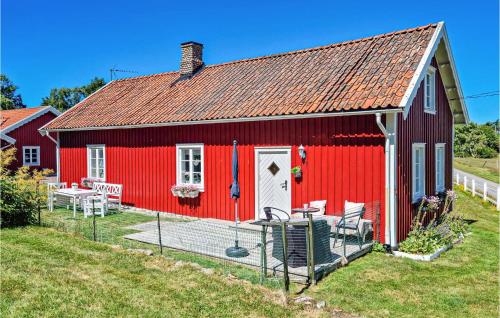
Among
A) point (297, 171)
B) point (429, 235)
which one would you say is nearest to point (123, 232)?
point (297, 171)

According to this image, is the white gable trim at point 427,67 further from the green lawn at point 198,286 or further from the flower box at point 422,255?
the green lawn at point 198,286

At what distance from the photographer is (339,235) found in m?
10.1

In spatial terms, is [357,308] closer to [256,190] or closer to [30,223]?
[256,190]

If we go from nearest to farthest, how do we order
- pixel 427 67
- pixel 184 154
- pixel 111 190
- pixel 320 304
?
pixel 320 304 → pixel 427 67 → pixel 184 154 → pixel 111 190

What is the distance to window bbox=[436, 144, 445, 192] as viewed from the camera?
534 inches

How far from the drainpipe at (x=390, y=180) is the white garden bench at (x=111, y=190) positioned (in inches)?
380

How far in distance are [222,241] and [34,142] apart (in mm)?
21990

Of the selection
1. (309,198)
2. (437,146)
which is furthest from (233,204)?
(437,146)

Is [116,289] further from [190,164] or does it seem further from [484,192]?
[484,192]

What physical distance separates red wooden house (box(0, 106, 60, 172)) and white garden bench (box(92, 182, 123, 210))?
12.4m

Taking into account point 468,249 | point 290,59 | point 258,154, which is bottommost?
point 468,249

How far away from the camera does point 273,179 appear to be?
11883 millimetres

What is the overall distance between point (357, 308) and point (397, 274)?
2.12m

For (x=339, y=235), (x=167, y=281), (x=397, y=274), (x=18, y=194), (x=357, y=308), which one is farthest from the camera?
(x=18, y=194)
